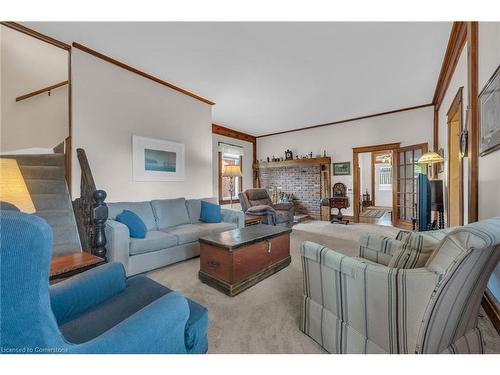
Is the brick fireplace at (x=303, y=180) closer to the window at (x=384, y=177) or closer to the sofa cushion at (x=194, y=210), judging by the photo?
the sofa cushion at (x=194, y=210)

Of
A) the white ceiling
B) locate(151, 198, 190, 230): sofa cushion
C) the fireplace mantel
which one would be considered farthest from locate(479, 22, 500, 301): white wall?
the fireplace mantel

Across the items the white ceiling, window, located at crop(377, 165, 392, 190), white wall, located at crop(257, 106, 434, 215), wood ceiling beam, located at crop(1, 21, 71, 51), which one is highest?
wood ceiling beam, located at crop(1, 21, 71, 51)

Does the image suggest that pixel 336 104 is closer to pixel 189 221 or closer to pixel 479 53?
pixel 479 53

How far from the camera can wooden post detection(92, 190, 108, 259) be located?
87.6 inches

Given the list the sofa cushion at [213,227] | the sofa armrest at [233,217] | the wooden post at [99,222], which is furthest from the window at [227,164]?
the wooden post at [99,222]

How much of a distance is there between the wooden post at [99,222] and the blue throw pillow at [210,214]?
5.48 ft

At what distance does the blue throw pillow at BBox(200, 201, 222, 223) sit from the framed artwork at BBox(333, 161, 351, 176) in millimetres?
3817

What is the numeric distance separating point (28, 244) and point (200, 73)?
3.41 meters

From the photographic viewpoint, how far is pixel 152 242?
2.68m

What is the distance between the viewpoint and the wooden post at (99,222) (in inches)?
87.6

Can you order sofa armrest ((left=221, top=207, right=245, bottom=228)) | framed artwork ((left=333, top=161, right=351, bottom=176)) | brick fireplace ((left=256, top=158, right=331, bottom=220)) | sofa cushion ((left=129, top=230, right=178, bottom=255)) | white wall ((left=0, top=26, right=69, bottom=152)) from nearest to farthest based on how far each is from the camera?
sofa cushion ((left=129, top=230, right=178, bottom=255)) → white wall ((left=0, top=26, right=69, bottom=152)) → sofa armrest ((left=221, top=207, right=245, bottom=228)) → framed artwork ((left=333, top=161, right=351, bottom=176)) → brick fireplace ((left=256, top=158, right=331, bottom=220))

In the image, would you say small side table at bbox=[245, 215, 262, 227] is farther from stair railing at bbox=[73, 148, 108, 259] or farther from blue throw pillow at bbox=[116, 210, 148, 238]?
stair railing at bbox=[73, 148, 108, 259]

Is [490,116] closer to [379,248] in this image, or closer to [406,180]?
[379,248]

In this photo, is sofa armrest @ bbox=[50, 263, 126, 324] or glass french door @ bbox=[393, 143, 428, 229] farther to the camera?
glass french door @ bbox=[393, 143, 428, 229]
